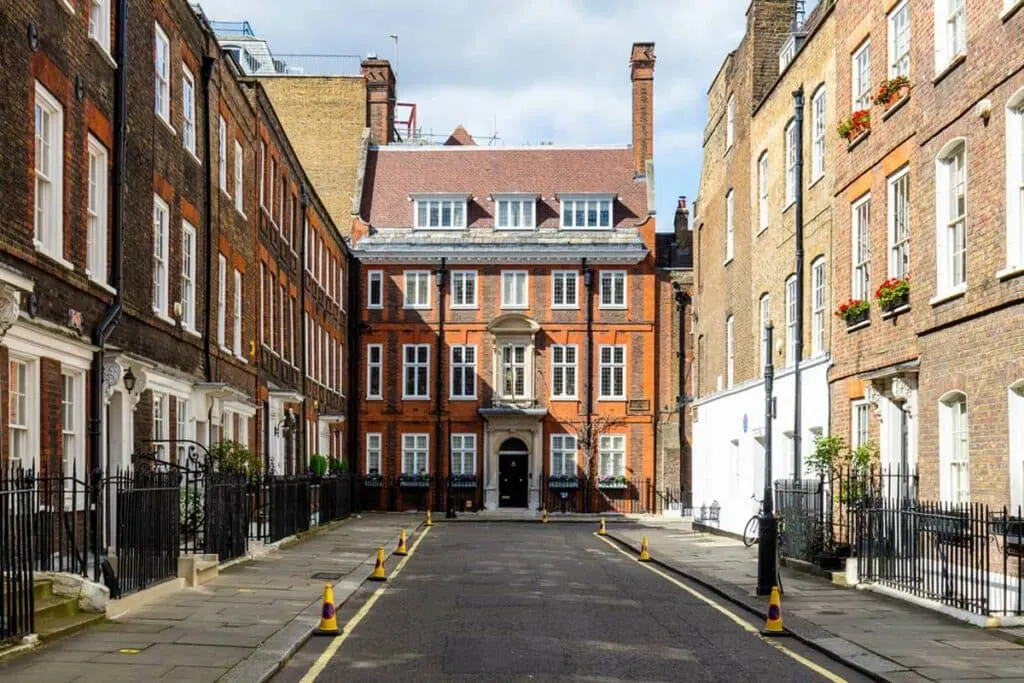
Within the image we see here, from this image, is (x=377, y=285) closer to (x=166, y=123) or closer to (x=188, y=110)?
(x=188, y=110)

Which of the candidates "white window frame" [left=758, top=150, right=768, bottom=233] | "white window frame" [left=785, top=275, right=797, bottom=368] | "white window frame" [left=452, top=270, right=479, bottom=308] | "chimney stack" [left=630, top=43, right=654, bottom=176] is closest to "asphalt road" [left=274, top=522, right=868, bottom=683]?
"white window frame" [left=785, top=275, right=797, bottom=368]

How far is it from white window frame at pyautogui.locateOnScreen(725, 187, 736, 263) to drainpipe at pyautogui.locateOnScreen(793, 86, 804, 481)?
7.78m

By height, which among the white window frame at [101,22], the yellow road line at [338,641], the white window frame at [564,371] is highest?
the white window frame at [101,22]

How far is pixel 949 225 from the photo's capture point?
19328mm

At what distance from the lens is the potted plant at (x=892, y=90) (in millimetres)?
21812

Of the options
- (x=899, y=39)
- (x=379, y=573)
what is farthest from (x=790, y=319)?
(x=379, y=573)

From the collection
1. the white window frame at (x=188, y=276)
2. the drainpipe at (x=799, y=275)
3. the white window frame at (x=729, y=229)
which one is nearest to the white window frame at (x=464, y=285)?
the white window frame at (x=729, y=229)

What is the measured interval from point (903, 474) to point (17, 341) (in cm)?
1283

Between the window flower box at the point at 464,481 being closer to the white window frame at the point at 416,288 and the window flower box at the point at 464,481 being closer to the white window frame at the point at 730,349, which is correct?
the white window frame at the point at 416,288

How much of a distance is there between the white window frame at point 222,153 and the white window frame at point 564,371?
1107 inches

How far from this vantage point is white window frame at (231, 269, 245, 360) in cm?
3050

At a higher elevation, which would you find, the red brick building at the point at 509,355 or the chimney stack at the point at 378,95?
the chimney stack at the point at 378,95

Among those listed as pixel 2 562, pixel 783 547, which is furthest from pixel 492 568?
pixel 2 562

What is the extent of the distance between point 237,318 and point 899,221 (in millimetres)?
15270
